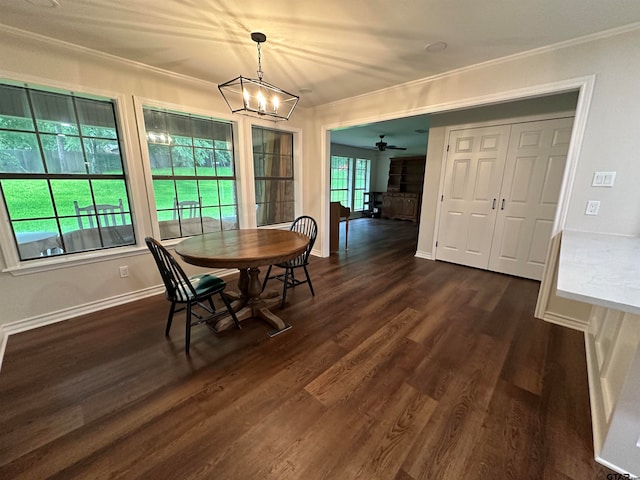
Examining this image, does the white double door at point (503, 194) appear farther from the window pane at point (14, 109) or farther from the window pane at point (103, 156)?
the window pane at point (14, 109)

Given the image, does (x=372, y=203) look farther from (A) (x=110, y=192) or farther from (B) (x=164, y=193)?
(A) (x=110, y=192)

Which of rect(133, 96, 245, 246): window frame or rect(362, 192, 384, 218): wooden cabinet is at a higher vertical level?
rect(133, 96, 245, 246): window frame

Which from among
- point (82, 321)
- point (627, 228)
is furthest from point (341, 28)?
point (82, 321)

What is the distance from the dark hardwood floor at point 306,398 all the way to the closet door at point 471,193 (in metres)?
1.49

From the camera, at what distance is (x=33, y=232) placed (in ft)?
7.64

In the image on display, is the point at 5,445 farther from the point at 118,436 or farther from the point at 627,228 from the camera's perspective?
the point at 627,228

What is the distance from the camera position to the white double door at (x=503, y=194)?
321 centimetres

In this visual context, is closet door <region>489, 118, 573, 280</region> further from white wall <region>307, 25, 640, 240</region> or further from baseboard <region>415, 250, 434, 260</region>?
white wall <region>307, 25, 640, 240</region>

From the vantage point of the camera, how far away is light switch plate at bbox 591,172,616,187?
2.07 meters

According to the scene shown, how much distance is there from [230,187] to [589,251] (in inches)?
146

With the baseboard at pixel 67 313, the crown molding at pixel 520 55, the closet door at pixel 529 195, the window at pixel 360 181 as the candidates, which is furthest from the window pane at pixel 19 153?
the window at pixel 360 181

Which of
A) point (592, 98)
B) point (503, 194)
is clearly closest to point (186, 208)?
point (592, 98)

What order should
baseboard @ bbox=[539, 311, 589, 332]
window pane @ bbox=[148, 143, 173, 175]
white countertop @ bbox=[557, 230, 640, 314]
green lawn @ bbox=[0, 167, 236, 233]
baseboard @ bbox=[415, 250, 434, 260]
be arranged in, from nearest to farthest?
1. white countertop @ bbox=[557, 230, 640, 314]
2. green lawn @ bbox=[0, 167, 236, 233]
3. baseboard @ bbox=[539, 311, 589, 332]
4. window pane @ bbox=[148, 143, 173, 175]
5. baseboard @ bbox=[415, 250, 434, 260]

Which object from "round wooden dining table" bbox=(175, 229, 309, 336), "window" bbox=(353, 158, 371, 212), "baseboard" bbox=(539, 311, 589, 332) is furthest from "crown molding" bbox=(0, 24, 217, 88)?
"window" bbox=(353, 158, 371, 212)
